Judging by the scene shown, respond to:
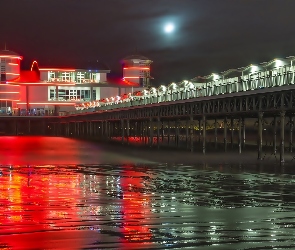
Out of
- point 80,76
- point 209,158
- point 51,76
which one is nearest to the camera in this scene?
point 209,158

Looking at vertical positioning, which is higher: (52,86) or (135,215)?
(52,86)

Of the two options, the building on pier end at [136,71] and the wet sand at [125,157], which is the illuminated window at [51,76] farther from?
the wet sand at [125,157]

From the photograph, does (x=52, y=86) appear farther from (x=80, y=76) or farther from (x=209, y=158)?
(x=209, y=158)

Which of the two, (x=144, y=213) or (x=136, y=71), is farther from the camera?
(x=136, y=71)

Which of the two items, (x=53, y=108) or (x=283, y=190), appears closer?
(x=283, y=190)

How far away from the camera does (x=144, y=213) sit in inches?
485

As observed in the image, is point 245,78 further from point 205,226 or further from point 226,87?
point 205,226

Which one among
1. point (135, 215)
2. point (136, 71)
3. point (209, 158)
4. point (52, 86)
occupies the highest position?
point (136, 71)

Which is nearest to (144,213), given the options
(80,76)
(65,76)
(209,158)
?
(209,158)

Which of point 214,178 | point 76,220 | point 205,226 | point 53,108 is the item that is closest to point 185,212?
point 205,226

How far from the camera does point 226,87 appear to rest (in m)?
41.3

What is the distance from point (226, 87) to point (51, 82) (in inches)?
3074

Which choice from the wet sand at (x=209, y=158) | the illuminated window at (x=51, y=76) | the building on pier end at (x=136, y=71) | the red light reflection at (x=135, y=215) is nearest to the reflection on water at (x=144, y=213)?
the red light reflection at (x=135, y=215)

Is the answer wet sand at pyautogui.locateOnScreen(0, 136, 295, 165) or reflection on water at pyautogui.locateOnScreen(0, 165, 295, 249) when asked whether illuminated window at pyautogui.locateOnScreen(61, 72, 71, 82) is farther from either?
reflection on water at pyautogui.locateOnScreen(0, 165, 295, 249)
